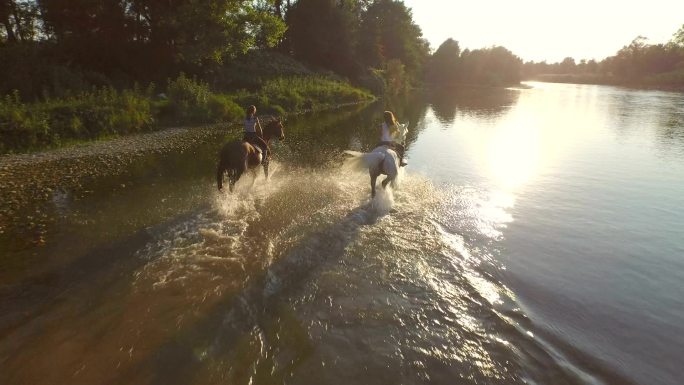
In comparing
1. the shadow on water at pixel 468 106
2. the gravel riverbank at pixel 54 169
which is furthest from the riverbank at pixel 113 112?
the shadow on water at pixel 468 106

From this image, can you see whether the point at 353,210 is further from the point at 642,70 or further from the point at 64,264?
the point at 642,70

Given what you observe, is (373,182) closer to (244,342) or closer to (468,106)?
(244,342)

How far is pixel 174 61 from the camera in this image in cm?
3020

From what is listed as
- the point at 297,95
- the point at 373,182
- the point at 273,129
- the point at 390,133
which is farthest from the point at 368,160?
the point at 297,95

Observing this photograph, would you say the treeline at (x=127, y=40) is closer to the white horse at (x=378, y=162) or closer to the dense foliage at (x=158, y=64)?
the dense foliage at (x=158, y=64)

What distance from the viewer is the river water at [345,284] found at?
4273 mm

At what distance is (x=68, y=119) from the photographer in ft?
51.9

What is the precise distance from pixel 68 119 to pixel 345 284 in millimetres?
16590

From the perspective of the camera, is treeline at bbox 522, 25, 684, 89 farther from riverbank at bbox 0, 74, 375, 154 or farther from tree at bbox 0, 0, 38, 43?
tree at bbox 0, 0, 38, 43

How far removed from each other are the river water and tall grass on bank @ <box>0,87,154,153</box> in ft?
19.6

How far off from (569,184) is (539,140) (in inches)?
367

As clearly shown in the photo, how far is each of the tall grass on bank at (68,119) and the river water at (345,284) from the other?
19.6 ft

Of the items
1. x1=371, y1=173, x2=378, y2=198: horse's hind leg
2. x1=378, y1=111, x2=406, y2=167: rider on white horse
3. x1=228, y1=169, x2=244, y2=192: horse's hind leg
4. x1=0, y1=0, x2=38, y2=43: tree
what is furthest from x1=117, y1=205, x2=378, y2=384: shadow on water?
x1=0, y1=0, x2=38, y2=43: tree

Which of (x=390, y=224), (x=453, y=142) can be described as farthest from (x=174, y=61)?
(x=390, y=224)
